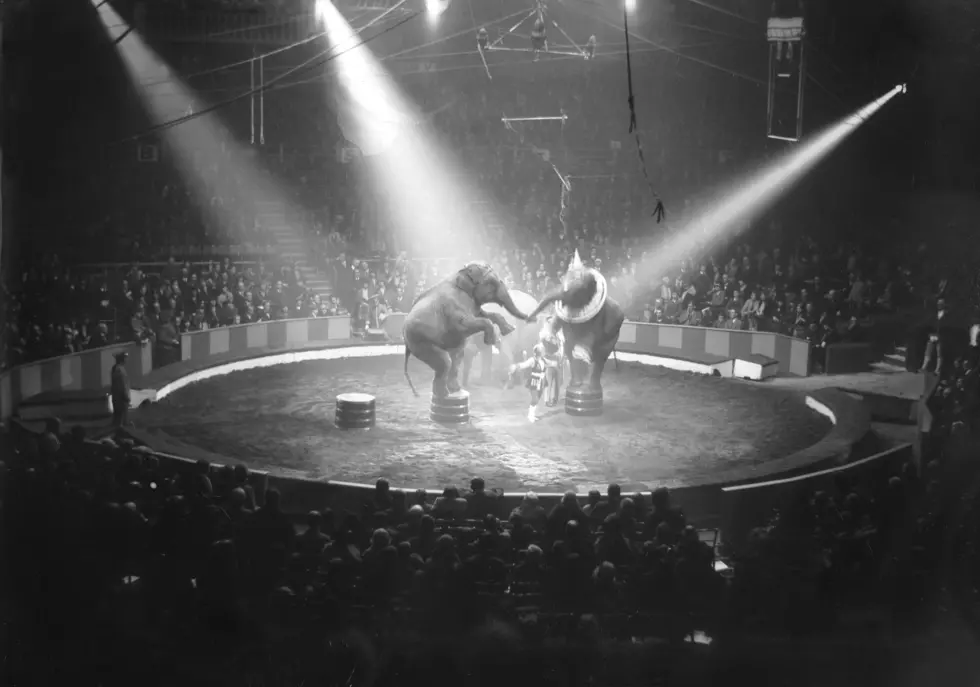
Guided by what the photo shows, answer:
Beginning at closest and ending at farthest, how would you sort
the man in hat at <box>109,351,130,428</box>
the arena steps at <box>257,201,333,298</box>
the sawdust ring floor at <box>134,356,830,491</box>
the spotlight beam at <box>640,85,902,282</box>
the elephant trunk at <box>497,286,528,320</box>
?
the sawdust ring floor at <box>134,356,830,491</box>
the man in hat at <box>109,351,130,428</box>
the elephant trunk at <box>497,286,528,320</box>
the spotlight beam at <box>640,85,902,282</box>
the arena steps at <box>257,201,333,298</box>

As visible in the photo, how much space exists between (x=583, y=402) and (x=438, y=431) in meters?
2.33

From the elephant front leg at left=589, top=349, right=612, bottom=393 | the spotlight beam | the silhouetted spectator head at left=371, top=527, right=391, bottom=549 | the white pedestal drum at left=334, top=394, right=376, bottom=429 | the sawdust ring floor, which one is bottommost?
the sawdust ring floor

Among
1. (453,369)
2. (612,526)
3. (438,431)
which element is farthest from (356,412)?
(612,526)

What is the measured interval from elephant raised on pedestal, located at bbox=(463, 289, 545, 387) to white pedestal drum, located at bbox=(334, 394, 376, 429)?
9.20 ft

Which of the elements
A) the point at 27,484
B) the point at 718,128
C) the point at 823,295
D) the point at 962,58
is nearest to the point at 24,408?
the point at 27,484

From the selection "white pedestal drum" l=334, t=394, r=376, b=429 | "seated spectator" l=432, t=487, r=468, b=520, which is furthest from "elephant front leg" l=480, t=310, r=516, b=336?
"seated spectator" l=432, t=487, r=468, b=520

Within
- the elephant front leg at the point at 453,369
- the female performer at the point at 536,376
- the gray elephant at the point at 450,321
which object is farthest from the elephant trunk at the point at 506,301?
the elephant front leg at the point at 453,369

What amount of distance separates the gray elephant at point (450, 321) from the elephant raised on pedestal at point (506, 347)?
1.72 metres

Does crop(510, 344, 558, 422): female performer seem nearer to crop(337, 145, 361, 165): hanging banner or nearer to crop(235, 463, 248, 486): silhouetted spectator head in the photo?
crop(235, 463, 248, 486): silhouetted spectator head

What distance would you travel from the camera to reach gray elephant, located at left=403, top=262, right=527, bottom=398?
15.1 m

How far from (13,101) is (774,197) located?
19.9m

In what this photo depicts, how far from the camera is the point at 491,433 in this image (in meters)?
14.8

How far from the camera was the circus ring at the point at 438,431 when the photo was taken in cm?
1222

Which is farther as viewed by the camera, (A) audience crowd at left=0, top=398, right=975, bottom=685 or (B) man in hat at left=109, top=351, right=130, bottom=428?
(B) man in hat at left=109, top=351, right=130, bottom=428
